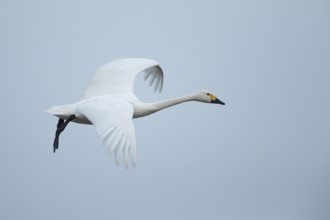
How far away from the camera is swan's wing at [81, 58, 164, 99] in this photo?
20.9 meters

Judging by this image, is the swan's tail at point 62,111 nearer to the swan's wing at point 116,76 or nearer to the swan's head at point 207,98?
the swan's wing at point 116,76

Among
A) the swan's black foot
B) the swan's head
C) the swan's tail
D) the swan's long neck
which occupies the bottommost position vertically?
the swan's black foot

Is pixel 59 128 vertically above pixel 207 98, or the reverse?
pixel 207 98

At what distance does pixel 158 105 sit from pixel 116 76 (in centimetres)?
169

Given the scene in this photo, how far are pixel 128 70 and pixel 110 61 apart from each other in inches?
45.0

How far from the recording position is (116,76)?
2145 cm

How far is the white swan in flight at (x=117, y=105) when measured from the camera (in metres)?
16.3

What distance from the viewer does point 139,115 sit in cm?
2009

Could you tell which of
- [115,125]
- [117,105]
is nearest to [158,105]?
[117,105]

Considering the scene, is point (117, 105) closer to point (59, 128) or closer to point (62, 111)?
point (62, 111)

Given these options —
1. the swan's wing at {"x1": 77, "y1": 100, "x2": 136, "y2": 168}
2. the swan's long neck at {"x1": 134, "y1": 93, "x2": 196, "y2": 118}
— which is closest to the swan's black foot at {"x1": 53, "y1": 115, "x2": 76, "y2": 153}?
the swan's wing at {"x1": 77, "y1": 100, "x2": 136, "y2": 168}

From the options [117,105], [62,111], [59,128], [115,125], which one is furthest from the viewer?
[59,128]

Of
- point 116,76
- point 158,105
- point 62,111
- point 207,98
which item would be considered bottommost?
point 62,111

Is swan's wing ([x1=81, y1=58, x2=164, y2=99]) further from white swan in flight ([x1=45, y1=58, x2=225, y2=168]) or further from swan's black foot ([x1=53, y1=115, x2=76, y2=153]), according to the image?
swan's black foot ([x1=53, y1=115, x2=76, y2=153])
